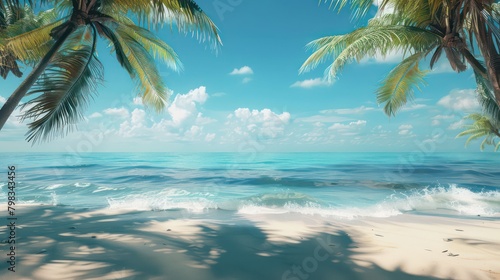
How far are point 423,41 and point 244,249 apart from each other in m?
5.31

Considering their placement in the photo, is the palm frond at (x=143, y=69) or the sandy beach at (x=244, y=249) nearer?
the sandy beach at (x=244, y=249)

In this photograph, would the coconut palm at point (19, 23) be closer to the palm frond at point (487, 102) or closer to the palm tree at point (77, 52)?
the palm tree at point (77, 52)

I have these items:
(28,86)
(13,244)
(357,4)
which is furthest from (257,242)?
(357,4)

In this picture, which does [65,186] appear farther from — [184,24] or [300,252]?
[300,252]

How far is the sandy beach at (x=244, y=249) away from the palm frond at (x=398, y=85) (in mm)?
3254

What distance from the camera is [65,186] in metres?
15.0

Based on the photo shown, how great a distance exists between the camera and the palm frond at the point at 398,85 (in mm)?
7089

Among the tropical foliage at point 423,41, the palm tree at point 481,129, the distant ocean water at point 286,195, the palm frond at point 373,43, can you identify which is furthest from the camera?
the palm tree at point 481,129

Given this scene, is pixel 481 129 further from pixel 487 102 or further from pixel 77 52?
pixel 77 52

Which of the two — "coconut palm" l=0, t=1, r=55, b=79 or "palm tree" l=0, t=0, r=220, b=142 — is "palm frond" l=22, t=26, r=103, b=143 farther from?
"coconut palm" l=0, t=1, r=55, b=79

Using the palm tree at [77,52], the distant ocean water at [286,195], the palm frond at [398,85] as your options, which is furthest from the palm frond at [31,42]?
the palm frond at [398,85]

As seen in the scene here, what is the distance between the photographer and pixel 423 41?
5.66 meters

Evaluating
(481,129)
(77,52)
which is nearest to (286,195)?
(77,52)

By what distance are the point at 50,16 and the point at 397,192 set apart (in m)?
17.6
